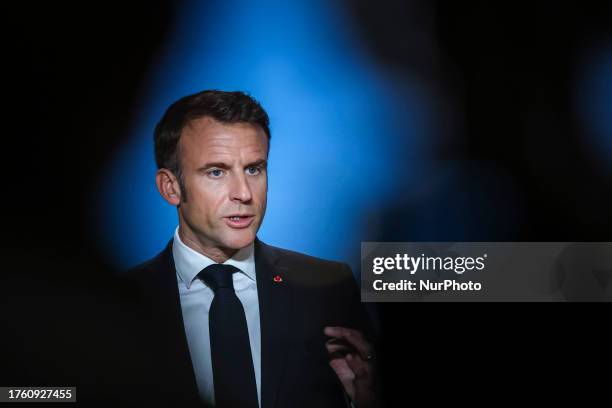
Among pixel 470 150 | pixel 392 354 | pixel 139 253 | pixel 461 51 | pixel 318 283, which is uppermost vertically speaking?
pixel 461 51

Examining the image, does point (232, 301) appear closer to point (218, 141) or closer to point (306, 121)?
point (218, 141)

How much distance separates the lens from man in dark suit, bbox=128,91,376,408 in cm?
200

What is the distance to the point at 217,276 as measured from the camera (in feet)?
6.60

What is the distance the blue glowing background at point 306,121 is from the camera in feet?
6.83

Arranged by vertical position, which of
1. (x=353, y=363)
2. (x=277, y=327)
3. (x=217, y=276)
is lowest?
(x=353, y=363)

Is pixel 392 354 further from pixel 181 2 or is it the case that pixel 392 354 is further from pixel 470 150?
pixel 181 2

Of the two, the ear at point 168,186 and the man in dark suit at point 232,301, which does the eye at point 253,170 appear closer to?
the man in dark suit at point 232,301

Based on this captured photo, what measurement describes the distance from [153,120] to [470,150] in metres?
1.11

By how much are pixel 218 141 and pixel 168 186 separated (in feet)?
0.81

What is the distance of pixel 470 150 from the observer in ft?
6.87

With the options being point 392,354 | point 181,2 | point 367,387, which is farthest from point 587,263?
point 181,2

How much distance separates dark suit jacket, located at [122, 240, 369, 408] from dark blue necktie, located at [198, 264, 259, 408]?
0.22ft

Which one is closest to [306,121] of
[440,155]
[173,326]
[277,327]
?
[440,155]

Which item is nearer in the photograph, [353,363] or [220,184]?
[220,184]
